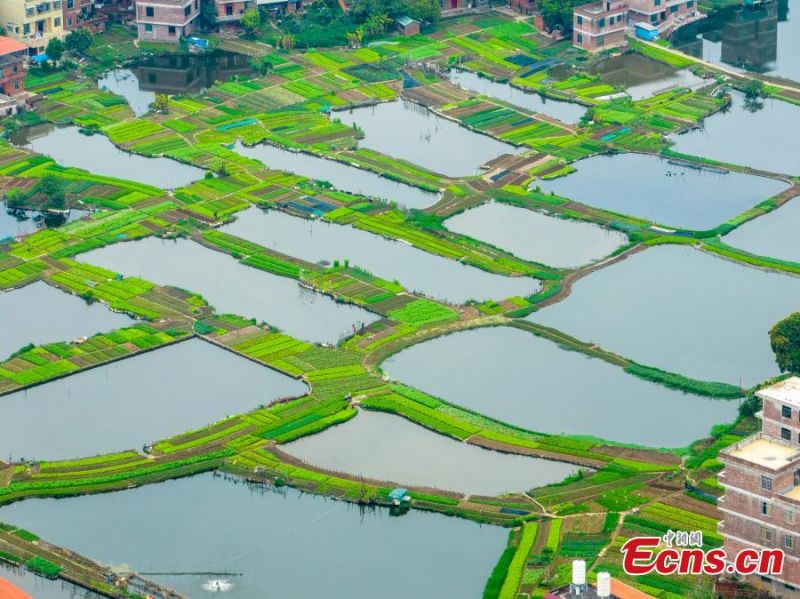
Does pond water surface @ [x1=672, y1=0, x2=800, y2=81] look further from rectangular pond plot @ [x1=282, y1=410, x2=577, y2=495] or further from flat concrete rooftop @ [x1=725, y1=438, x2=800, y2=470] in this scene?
flat concrete rooftop @ [x1=725, y1=438, x2=800, y2=470]

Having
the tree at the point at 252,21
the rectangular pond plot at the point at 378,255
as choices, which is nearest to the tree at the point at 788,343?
the rectangular pond plot at the point at 378,255

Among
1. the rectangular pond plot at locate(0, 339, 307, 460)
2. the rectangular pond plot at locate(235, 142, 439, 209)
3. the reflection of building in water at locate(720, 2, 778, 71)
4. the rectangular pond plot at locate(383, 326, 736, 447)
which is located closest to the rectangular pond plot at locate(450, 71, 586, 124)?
the reflection of building in water at locate(720, 2, 778, 71)

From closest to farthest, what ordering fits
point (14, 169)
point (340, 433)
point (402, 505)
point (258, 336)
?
point (402, 505)
point (340, 433)
point (258, 336)
point (14, 169)

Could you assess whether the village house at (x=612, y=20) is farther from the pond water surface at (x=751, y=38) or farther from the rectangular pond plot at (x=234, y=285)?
the rectangular pond plot at (x=234, y=285)

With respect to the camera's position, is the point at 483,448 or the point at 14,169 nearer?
the point at 483,448

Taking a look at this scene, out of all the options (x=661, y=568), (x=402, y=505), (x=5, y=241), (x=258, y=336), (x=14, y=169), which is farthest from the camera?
(x=14, y=169)

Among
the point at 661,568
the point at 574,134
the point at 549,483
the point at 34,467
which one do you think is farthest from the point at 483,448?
the point at 574,134

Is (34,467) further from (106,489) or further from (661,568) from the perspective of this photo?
(661,568)
